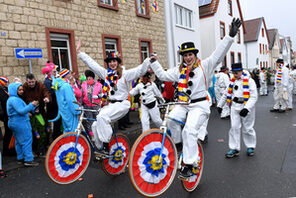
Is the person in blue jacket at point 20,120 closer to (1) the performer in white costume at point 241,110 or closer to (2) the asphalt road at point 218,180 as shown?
(2) the asphalt road at point 218,180

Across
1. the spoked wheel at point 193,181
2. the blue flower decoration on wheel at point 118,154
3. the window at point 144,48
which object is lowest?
the spoked wheel at point 193,181

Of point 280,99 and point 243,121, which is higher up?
point 243,121

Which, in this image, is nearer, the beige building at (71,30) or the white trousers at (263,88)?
the beige building at (71,30)

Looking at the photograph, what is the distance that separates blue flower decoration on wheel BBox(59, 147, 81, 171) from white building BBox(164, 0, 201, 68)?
13935 mm

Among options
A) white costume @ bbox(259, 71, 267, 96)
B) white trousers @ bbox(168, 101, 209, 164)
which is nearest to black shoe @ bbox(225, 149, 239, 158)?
white trousers @ bbox(168, 101, 209, 164)

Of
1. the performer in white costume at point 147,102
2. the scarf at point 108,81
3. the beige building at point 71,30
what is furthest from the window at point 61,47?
the scarf at point 108,81

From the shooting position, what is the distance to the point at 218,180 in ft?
13.3

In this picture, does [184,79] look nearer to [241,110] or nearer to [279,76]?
[241,110]

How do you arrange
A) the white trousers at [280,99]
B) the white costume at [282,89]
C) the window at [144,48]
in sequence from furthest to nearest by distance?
the window at [144,48]
the white trousers at [280,99]
the white costume at [282,89]

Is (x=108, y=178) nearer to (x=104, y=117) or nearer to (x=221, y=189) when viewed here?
(x=104, y=117)

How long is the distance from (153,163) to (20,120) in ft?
11.8

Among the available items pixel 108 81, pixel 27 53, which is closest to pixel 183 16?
pixel 27 53

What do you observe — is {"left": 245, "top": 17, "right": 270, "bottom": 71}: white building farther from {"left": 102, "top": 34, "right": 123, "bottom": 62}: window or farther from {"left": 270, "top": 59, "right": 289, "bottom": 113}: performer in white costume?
{"left": 102, "top": 34, "right": 123, "bottom": 62}: window

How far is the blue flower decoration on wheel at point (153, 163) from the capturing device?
300cm
